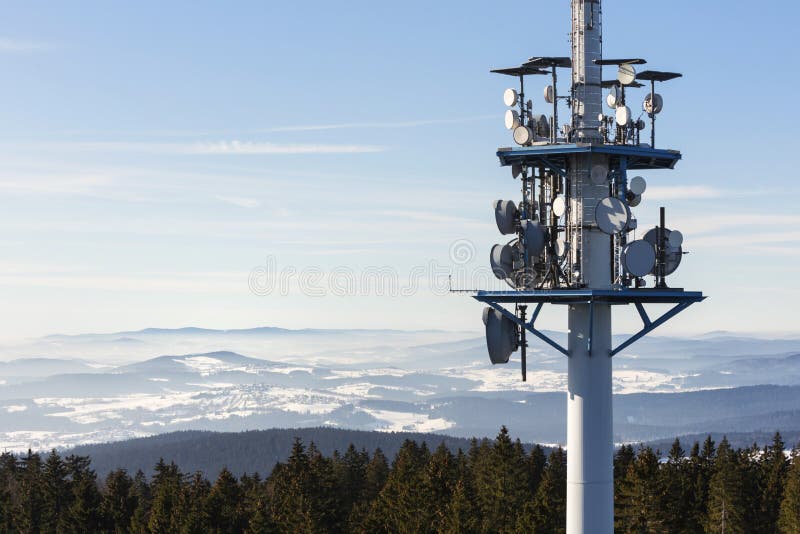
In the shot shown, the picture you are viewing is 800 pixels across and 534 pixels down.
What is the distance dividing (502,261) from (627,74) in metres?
6.32

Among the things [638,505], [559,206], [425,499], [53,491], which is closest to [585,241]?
[559,206]

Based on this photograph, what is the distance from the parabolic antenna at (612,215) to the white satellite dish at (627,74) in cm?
374

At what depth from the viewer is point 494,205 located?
32.0 metres

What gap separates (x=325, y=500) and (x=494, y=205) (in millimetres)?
52710

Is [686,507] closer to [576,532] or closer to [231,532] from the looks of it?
[231,532]

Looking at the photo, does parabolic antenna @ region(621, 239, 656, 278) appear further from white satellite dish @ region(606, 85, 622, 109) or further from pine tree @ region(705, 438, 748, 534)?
pine tree @ region(705, 438, 748, 534)

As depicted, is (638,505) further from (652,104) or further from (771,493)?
(652,104)

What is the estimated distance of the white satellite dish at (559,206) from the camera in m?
31.2

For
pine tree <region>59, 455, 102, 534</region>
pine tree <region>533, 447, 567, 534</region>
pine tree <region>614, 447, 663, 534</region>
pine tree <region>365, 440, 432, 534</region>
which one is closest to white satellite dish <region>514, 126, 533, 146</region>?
pine tree <region>533, 447, 567, 534</region>

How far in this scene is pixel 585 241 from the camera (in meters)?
31.4

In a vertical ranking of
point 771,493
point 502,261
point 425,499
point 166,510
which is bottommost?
point 166,510

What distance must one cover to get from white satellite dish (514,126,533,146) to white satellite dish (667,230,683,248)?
4685mm

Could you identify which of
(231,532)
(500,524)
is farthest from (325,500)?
(500,524)

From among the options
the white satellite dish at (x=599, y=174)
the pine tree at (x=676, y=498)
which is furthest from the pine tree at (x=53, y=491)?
the white satellite dish at (x=599, y=174)
